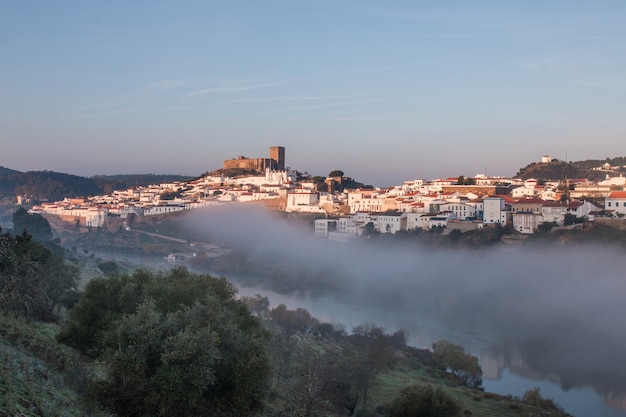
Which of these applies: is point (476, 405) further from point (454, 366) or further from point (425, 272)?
point (425, 272)

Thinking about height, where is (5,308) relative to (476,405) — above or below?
above

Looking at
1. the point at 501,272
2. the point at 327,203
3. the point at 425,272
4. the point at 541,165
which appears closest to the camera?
the point at 501,272

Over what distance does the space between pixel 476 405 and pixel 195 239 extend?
46.4m

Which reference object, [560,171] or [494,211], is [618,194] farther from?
[560,171]

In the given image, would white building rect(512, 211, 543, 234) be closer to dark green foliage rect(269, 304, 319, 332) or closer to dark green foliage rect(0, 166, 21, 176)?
dark green foliage rect(269, 304, 319, 332)

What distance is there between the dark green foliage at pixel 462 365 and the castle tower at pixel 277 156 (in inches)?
2657

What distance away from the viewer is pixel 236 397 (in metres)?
7.75

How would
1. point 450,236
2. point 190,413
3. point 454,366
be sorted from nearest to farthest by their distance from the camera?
point 190,413 → point 454,366 → point 450,236

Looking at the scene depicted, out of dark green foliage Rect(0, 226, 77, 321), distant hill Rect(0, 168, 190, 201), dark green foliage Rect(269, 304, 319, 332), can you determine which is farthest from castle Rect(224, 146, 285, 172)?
dark green foliage Rect(0, 226, 77, 321)

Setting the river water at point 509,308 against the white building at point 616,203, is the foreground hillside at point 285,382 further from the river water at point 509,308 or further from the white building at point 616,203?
the white building at point 616,203

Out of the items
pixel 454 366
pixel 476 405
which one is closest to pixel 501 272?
pixel 454 366

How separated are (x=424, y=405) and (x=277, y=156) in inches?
3023

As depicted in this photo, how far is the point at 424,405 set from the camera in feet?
37.9

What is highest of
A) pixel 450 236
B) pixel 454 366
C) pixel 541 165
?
pixel 541 165
